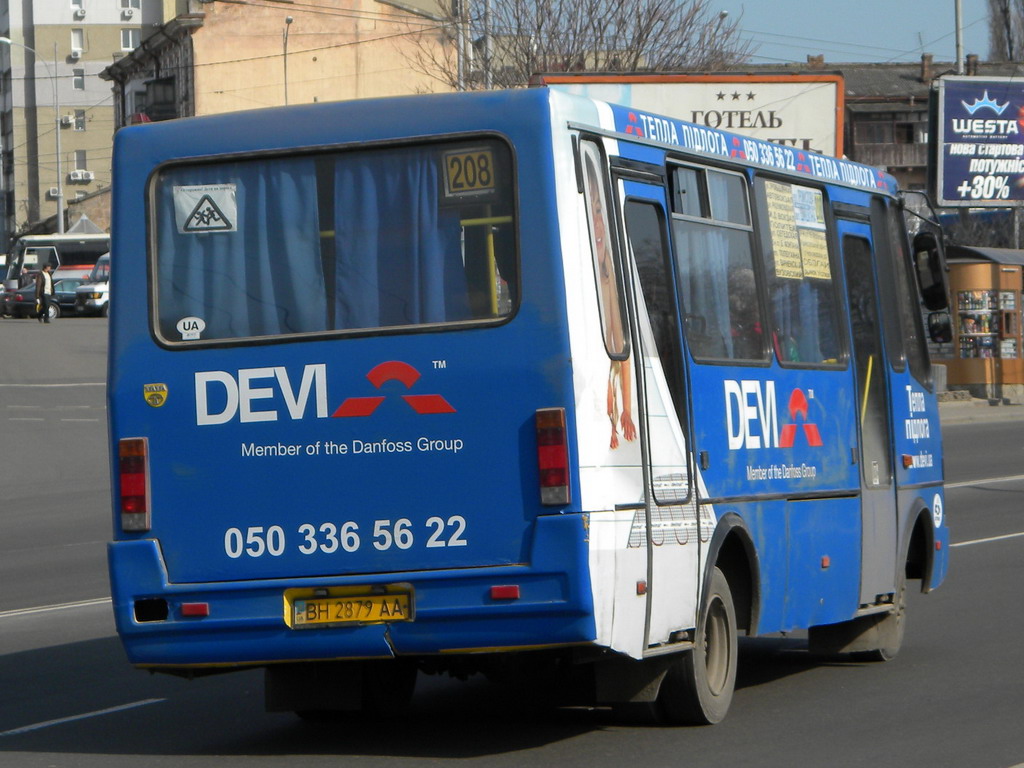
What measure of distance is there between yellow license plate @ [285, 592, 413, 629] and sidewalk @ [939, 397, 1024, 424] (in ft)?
93.9

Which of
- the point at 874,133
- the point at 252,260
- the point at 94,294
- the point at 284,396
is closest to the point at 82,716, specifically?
the point at 284,396

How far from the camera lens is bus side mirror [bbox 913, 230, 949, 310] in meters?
10.5

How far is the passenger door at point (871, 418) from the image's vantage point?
9.41 m

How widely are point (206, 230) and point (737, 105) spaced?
730 inches

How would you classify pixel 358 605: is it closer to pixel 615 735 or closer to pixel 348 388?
pixel 348 388

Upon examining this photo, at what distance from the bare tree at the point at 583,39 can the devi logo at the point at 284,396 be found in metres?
40.1

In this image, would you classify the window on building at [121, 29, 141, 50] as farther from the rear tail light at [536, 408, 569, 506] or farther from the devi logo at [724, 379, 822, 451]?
the rear tail light at [536, 408, 569, 506]

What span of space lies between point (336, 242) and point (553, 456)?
4.23ft

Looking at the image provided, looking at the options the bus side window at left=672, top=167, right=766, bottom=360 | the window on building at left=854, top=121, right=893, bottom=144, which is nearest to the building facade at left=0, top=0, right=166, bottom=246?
the window on building at left=854, top=121, right=893, bottom=144

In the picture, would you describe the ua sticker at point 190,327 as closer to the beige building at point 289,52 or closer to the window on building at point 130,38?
the beige building at point 289,52

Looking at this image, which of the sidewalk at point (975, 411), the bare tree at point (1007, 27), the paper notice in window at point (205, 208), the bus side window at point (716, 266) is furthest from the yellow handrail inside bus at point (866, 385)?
the bare tree at point (1007, 27)

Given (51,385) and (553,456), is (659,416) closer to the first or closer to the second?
(553,456)

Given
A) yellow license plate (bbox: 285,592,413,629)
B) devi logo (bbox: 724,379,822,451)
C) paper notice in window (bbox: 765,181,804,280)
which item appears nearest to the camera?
yellow license plate (bbox: 285,592,413,629)

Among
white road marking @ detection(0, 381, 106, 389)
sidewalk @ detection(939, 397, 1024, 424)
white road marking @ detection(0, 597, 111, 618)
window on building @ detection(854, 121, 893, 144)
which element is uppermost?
window on building @ detection(854, 121, 893, 144)
